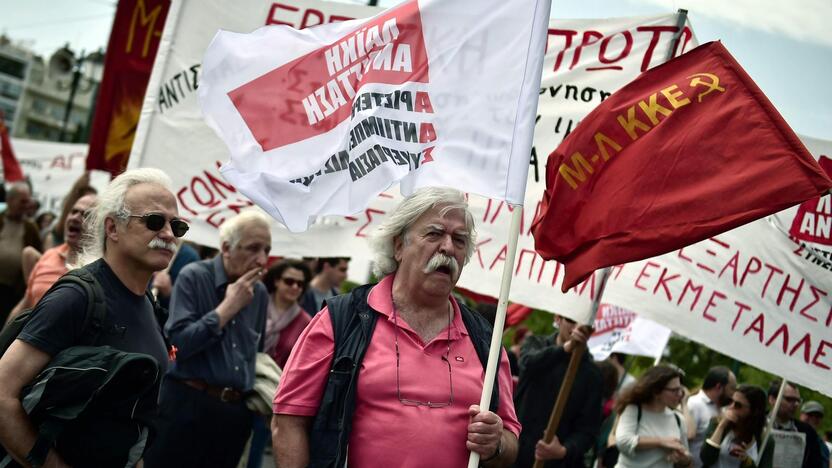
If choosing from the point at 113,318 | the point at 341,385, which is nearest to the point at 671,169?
the point at 341,385

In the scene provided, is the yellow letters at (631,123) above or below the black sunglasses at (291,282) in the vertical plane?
above

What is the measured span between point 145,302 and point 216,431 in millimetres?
1872

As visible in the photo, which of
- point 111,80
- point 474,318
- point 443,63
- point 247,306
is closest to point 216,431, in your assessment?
point 247,306

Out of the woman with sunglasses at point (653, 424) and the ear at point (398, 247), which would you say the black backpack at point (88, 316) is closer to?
the ear at point (398, 247)

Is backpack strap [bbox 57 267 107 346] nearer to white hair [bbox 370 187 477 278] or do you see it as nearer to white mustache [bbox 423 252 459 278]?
white hair [bbox 370 187 477 278]

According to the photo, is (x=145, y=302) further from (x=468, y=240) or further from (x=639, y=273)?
(x=639, y=273)

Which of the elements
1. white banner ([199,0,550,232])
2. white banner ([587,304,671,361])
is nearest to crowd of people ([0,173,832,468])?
white banner ([199,0,550,232])

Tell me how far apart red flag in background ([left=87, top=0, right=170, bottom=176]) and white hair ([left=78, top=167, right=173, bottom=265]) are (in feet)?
13.5

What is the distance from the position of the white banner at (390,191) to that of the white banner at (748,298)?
52 cm

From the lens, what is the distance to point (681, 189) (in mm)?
4016

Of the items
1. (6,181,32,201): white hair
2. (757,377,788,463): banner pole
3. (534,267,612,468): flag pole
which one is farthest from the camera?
(6,181,32,201): white hair

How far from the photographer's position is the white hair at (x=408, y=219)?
12.8 feet

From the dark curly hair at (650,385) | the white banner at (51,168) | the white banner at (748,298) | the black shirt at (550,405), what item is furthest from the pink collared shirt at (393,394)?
the white banner at (51,168)

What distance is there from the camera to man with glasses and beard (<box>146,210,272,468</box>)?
5590 mm
